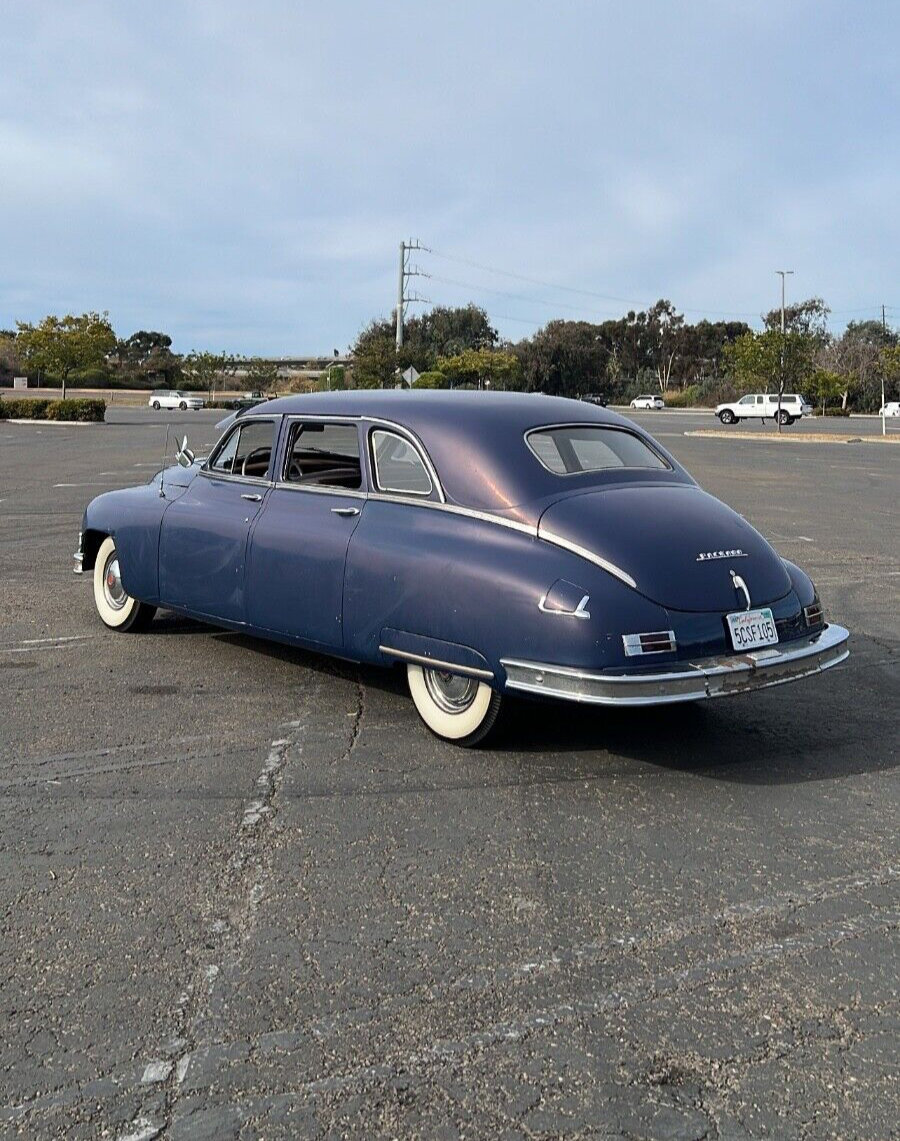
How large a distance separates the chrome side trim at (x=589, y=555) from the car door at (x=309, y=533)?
1114mm

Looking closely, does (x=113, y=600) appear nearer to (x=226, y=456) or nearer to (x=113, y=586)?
(x=113, y=586)

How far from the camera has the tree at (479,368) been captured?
80062 mm

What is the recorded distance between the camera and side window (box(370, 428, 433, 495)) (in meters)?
5.67

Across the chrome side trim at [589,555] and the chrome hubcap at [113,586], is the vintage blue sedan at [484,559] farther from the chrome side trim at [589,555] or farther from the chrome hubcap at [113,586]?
the chrome hubcap at [113,586]

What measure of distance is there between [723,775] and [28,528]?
972 cm

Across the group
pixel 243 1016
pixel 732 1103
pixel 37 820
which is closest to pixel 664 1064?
pixel 732 1103

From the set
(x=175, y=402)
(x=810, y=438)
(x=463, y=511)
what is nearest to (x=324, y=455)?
(x=463, y=511)

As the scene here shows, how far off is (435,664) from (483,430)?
1.20 meters

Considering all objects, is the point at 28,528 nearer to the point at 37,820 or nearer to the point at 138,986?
the point at 37,820

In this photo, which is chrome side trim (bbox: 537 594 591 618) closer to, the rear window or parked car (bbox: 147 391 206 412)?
the rear window

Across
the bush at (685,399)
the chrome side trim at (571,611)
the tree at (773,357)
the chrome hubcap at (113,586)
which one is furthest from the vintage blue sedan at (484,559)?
the bush at (685,399)

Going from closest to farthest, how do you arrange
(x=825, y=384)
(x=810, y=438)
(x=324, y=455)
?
(x=324, y=455), (x=810, y=438), (x=825, y=384)

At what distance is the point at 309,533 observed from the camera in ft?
19.4

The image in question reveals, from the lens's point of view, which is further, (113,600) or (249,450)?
(113,600)
